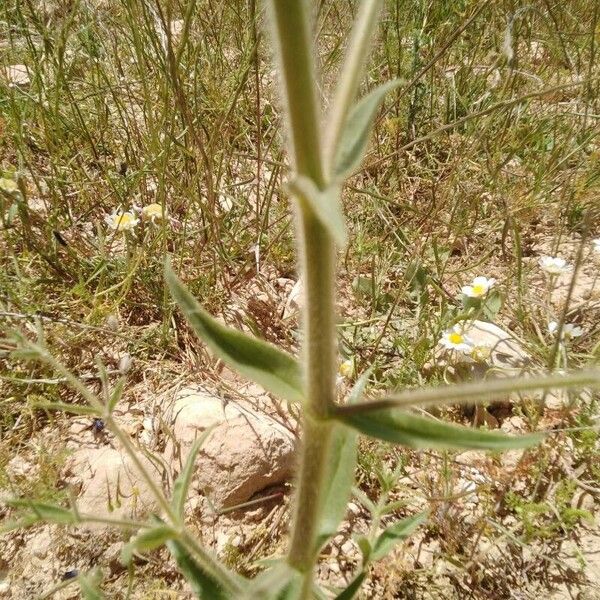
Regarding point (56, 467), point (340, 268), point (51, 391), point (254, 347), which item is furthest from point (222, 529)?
point (340, 268)

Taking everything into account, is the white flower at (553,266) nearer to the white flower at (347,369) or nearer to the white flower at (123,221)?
the white flower at (347,369)

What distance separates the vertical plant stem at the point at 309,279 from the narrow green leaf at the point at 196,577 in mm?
183

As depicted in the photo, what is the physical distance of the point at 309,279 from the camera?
0.75m

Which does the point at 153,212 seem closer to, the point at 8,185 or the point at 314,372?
the point at 8,185

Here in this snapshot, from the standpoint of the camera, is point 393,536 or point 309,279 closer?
point 309,279

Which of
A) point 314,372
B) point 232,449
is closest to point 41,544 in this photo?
point 232,449

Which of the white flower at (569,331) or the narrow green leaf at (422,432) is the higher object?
the white flower at (569,331)

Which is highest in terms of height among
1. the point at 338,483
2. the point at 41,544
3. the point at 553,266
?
the point at 553,266

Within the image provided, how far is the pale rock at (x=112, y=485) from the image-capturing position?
5.25 ft

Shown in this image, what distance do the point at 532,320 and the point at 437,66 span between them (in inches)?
55.3

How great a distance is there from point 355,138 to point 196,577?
81 centimetres

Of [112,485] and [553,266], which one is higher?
[553,266]

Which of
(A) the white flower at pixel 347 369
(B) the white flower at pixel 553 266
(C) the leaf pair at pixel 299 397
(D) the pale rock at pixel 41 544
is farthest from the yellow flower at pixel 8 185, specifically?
(B) the white flower at pixel 553 266

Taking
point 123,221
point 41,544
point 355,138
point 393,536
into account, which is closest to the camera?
point 355,138
